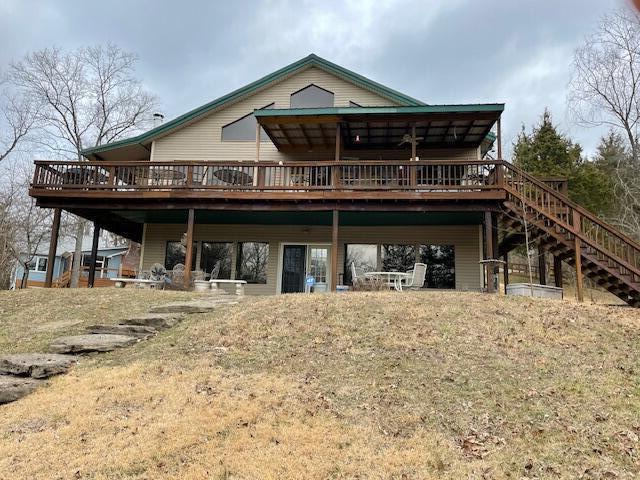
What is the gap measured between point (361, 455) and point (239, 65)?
4015 centimetres

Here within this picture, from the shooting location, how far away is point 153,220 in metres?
16.6

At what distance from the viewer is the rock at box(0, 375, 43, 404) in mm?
6246

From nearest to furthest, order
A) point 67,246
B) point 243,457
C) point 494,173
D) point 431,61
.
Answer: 1. point 243,457
2. point 494,173
3. point 431,61
4. point 67,246

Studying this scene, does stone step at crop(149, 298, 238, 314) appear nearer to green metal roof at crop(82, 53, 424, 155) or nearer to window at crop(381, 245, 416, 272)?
window at crop(381, 245, 416, 272)

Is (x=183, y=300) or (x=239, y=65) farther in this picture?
(x=239, y=65)

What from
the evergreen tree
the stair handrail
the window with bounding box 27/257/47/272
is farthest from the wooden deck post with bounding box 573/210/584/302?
the window with bounding box 27/257/47/272

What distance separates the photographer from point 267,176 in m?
15.0

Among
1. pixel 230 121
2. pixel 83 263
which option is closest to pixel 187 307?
pixel 230 121

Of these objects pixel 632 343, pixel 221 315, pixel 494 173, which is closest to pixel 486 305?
pixel 632 343

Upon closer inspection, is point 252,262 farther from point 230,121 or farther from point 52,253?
point 52,253

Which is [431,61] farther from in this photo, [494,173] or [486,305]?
[486,305]

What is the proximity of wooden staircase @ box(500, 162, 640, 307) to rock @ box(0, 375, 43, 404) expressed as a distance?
10.5 meters

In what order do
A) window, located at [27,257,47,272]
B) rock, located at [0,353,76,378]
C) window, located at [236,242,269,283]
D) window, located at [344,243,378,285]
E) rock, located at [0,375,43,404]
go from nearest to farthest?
rock, located at [0,375,43,404], rock, located at [0,353,76,378], window, located at [344,243,378,285], window, located at [236,242,269,283], window, located at [27,257,47,272]

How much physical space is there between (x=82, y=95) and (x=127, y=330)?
1007 inches
